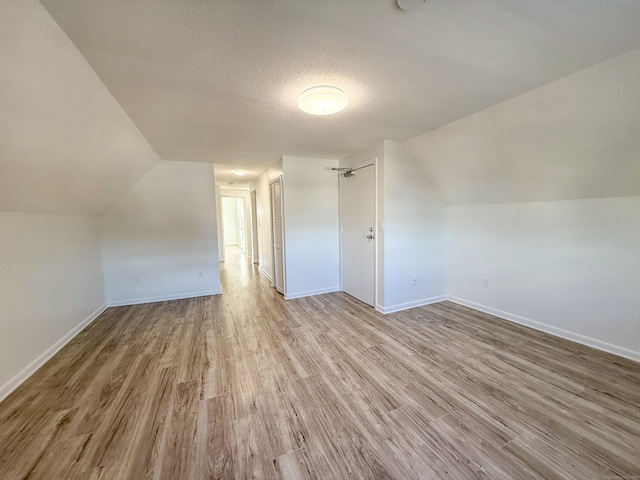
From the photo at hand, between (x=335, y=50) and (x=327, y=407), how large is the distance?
2.31 m

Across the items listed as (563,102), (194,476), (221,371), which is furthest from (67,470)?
(563,102)

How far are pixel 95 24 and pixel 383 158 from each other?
2780 mm

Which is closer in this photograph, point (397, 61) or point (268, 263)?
point (397, 61)

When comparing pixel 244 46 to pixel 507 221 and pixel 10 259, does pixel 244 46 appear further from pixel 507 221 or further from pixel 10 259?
pixel 507 221

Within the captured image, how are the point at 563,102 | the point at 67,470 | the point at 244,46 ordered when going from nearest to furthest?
the point at 67,470
the point at 244,46
the point at 563,102

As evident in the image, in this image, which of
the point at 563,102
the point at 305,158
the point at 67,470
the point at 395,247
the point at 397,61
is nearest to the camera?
the point at 67,470

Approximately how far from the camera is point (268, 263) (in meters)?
5.50

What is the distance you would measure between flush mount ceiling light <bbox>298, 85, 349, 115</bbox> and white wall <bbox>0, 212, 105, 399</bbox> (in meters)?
2.65

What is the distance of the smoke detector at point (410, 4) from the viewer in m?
1.15

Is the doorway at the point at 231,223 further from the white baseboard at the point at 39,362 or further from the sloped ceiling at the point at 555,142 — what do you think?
the sloped ceiling at the point at 555,142

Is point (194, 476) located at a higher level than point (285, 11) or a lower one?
lower

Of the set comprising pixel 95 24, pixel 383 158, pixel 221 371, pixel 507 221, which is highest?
pixel 95 24

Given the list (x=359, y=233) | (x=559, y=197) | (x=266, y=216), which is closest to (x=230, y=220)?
(x=266, y=216)

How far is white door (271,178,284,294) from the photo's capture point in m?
4.22
